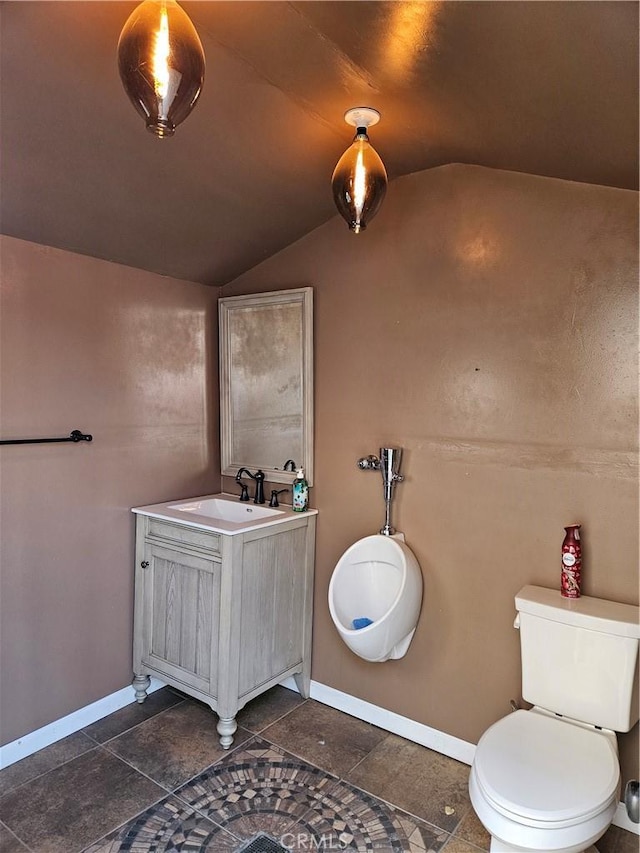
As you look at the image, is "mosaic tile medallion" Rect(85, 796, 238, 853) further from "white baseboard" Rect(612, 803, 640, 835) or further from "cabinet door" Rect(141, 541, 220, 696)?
"white baseboard" Rect(612, 803, 640, 835)

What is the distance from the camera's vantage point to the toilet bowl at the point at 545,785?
1.37m

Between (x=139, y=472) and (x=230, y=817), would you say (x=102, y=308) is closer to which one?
(x=139, y=472)

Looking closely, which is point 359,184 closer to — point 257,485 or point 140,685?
point 257,485

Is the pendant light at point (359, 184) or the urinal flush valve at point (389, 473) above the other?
the pendant light at point (359, 184)

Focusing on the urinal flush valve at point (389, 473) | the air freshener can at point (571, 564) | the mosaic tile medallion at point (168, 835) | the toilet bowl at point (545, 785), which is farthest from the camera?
the urinal flush valve at point (389, 473)

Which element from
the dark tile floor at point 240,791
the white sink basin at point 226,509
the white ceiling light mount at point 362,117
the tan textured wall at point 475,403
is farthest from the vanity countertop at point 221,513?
the white ceiling light mount at point 362,117

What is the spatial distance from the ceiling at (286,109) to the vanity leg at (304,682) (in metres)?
2.04

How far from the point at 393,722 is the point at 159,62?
245cm

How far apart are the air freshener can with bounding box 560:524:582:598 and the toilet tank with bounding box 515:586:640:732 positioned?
0.04 m

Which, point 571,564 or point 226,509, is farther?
point 226,509

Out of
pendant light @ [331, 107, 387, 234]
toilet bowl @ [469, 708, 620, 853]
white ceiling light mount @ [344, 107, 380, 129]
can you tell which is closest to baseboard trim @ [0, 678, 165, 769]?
toilet bowl @ [469, 708, 620, 853]

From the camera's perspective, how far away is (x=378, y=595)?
7.74 feet

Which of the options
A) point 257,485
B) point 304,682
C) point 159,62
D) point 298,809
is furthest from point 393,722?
point 159,62

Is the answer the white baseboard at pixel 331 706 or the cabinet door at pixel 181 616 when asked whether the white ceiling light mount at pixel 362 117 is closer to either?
the cabinet door at pixel 181 616
